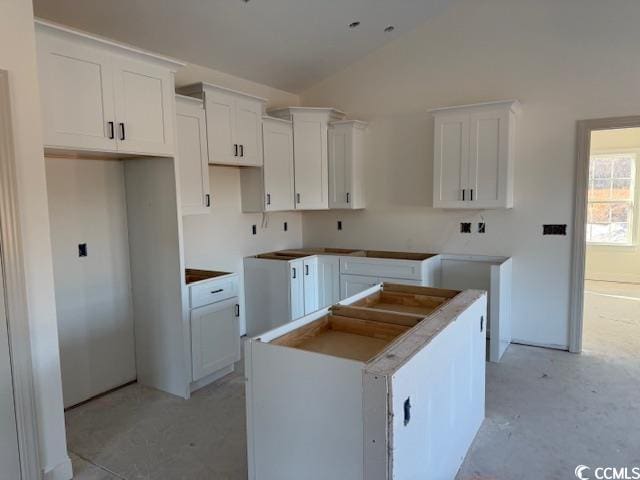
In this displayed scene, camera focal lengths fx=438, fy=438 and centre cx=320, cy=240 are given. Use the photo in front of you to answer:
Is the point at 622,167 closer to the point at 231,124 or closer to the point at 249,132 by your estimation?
the point at 249,132

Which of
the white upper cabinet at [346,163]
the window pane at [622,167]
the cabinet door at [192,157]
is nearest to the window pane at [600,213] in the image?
the window pane at [622,167]

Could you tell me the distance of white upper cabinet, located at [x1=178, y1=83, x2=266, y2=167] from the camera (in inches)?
141

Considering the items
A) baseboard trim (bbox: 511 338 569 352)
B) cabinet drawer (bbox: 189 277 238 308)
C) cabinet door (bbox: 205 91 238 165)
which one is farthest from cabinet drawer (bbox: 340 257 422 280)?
cabinet door (bbox: 205 91 238 165)

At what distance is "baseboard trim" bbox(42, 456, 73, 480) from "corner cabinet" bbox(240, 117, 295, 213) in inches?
102

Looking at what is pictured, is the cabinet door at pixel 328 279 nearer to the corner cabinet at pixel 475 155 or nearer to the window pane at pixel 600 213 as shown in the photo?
the corner cabinet at pixel 475 155

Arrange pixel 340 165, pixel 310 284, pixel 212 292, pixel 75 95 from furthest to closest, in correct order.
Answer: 1. pixel 340 165
2. pixel 310 284
3. pixel 212 292
4. pixel 75 95

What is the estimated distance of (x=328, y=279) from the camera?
4.62 m

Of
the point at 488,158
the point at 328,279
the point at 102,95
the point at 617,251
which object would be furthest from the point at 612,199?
the point at 102,95

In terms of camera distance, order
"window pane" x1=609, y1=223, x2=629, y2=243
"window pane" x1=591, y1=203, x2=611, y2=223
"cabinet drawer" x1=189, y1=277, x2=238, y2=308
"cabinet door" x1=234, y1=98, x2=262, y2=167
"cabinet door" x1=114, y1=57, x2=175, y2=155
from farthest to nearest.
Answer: "window pane" x1=591, y1=203, x2=611, y2=223
"window pane" x1=609, y1=223, x2=629, y2=243
"cabinet door" x1=234, y1=98, x2=262, y2=167
"cabinet drawer" x1=189, y1=277, x2=238, y2=308
"cabinet door" x1=114, y1=57, x2=175, y2=155

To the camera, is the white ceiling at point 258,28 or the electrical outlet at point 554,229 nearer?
the white ceiling at point 258,28

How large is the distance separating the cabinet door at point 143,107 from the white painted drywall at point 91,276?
1.98 ft

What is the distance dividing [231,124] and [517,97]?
264 cm

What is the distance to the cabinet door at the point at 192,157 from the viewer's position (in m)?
3.36

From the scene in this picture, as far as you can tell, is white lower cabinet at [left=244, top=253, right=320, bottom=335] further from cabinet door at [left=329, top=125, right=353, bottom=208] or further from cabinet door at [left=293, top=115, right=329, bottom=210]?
cabinet door at [left=329, top=125, right=353, bottom=208]
